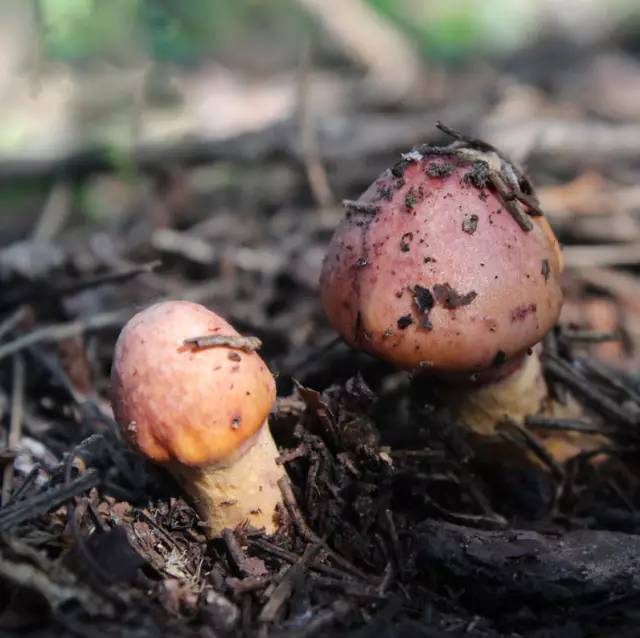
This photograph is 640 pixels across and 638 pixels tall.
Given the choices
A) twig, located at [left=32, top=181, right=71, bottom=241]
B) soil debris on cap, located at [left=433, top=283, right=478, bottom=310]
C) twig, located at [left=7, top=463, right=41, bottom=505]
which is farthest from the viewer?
twig, located at [left=32, top=181, right=71, bottom=241]

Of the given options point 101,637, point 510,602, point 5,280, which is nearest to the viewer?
point 101,637

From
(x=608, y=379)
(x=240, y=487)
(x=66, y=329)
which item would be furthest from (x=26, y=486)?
(x=608, y=379)

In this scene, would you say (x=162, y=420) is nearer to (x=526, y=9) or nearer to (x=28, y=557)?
(x=28, y=557)

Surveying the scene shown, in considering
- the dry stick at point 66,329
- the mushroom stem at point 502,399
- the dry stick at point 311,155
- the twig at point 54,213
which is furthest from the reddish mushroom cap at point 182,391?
the twig at point 54,213

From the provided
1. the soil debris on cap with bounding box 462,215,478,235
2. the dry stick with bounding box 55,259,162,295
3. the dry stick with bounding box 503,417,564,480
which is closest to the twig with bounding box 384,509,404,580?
the dry stick with bounding box 503,417,564,480

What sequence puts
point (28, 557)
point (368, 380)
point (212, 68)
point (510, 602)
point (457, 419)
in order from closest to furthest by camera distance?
point (28, 557) < point (510, 602) < point (457, 419) < point (368, 380) < point (212, 68)

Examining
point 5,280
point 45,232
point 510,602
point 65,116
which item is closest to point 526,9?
point 65,116

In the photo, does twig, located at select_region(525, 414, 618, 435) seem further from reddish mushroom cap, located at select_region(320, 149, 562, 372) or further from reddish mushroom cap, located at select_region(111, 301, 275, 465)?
reddish mushroom cap, located at select_region(111, 301, 275, 465)
